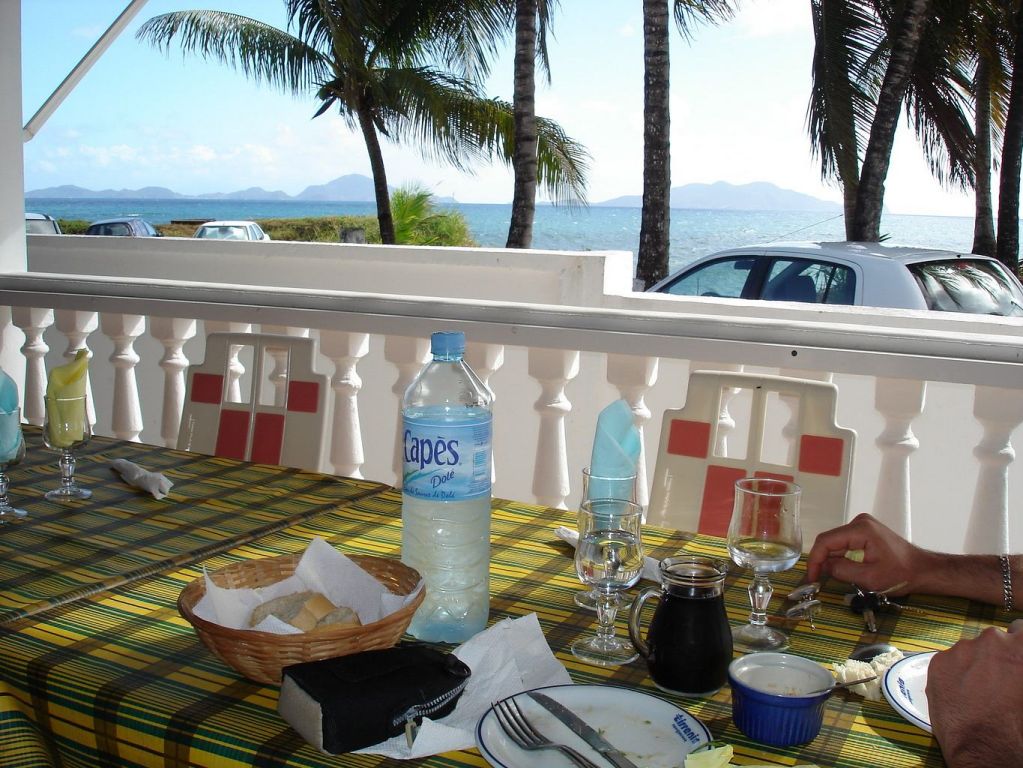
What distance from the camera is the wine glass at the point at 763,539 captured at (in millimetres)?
1234

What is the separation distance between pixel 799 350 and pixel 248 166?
66.8m

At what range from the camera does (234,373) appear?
3.02 meters

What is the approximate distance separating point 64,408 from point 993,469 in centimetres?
214

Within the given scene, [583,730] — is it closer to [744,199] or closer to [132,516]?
[132,516]

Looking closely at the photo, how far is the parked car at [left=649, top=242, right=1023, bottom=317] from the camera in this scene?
213 inches

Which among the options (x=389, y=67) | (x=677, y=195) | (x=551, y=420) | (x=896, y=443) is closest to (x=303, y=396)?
(x=551, y=420)

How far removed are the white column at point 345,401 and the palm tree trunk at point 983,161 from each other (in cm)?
1543

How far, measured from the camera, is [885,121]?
12.0 m

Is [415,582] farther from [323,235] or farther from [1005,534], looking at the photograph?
[323,235]

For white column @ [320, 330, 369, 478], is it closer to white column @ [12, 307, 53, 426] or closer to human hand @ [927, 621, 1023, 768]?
white column @ [12, 307, 53, 426]

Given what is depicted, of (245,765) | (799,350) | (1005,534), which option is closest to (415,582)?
(245,765)

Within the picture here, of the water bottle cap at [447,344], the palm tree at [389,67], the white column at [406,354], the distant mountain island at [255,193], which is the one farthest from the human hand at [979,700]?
the distant mountain island at [255,193]

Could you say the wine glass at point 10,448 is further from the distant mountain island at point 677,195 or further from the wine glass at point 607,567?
the distant mountain island at point 677,195

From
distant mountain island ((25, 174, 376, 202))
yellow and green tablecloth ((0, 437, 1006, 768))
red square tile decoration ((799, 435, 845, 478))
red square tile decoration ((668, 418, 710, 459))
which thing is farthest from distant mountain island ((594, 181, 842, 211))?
yellow and green tablecloth ((0, 437, 1006, 768))
